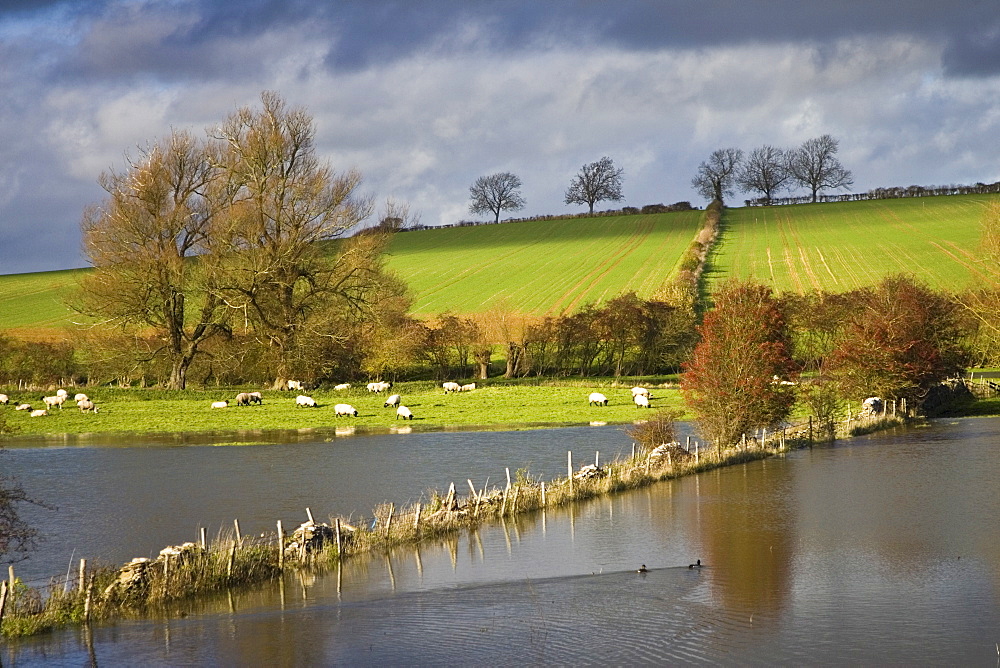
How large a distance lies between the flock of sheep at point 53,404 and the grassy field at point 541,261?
113 ft

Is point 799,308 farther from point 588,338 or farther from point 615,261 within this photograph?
point 615,261

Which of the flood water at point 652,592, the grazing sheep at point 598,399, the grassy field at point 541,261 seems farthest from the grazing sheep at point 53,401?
the grassy field at point 541,261

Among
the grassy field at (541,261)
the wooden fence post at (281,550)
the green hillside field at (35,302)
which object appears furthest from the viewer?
→ the grassy field at (541,261)

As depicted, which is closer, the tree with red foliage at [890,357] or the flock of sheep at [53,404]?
the tree with red foliage at [890,357]

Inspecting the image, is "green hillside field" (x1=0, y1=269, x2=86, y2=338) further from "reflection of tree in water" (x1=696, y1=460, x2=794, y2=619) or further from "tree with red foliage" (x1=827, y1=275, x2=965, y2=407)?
"reflection of tree in water" (x1=696, y1=460, x2=794, y2=619)

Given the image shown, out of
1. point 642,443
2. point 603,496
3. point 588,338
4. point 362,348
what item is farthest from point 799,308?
point 603,496

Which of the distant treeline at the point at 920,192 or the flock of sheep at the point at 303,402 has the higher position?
the distant treeline at the point at 920,192

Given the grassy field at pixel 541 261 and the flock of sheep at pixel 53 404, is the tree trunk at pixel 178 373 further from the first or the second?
the grassy field at pixel 541 261

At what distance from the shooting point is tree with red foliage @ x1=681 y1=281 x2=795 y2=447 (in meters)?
40.0

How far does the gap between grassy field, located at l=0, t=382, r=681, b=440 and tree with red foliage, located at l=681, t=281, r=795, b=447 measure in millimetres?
11286

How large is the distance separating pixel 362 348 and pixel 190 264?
12.8 metres

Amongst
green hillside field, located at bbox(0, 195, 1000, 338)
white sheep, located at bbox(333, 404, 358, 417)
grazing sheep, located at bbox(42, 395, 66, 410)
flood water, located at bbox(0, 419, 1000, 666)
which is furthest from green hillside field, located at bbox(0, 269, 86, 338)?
flood water, located at bbox(0, 419, 1000, 666)

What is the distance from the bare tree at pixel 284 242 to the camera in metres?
66.7

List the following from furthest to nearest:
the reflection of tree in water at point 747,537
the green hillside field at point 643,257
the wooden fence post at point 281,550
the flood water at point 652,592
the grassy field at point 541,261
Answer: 1. the grassy field at point 541,261
2. the green hillside field at point 643,257
3. the wooden fence post at point 281,550
4. the reflection of tree in water at point 747,537
5. the flood water at point 652,592
